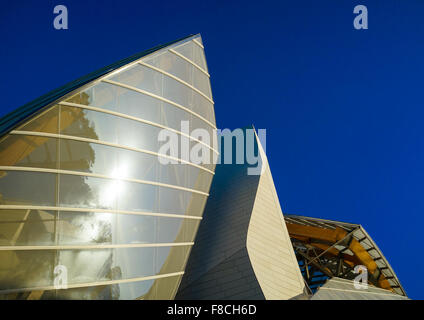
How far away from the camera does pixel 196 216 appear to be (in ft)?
41.6

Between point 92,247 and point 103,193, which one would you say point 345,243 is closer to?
point 103,193

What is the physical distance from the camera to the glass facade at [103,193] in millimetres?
8750

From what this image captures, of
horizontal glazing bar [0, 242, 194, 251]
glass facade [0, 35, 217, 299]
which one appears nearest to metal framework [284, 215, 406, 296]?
glass facade [0, 35, 217, 299]

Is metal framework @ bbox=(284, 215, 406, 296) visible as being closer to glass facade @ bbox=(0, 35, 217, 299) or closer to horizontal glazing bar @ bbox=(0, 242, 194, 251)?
glass facade @ bbox=(0, 35, 217, 299)

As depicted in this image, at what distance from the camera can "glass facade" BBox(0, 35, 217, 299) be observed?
8.75 metres

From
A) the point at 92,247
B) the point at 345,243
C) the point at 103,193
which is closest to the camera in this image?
the point at 92,247

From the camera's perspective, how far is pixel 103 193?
32.8 ft

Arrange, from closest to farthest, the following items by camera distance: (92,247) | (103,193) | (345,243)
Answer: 1. (92,247)
2. (103,193)
3. (345,243)

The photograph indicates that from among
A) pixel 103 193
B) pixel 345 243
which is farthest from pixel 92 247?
pixel 345 243

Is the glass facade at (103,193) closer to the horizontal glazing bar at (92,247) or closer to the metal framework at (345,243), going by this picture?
the horizontal glazing bar at (92,247)

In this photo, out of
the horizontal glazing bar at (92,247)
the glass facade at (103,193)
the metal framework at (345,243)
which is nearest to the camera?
the horizontal glazing bar at (92,247)

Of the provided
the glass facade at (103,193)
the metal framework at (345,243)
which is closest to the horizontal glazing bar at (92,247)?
the glass facade at (103,193)

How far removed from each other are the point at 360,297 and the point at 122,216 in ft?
39.8

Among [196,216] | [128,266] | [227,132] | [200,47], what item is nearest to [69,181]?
[128,266]
